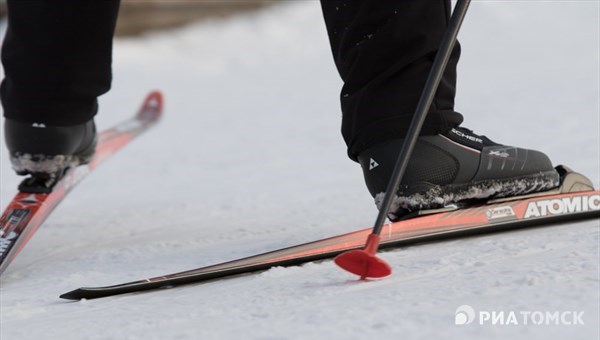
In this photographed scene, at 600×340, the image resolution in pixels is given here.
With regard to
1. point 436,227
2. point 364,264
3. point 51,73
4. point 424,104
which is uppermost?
point 424,104

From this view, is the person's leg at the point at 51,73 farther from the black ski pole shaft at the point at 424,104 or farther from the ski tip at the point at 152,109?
the ski tip at the point at 152,109

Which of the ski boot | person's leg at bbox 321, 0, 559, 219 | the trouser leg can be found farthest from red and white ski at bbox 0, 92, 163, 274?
person's leg at bbox 321, 0, 559, 219

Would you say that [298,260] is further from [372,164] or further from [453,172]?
[453,172]

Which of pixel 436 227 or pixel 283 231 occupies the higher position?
pixel 436 227

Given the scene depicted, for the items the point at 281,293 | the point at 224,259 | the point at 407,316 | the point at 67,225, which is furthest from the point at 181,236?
the point at 407,316

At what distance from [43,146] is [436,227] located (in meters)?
0.84

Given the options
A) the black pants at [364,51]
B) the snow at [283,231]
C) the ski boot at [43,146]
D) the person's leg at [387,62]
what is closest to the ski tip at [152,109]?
the snow at [283,231]

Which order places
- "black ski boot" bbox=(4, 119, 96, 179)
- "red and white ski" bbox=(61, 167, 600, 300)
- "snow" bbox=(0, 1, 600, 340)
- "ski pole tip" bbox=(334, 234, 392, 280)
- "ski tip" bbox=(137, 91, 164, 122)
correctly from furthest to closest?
"ski tip" bbox=(137, 91, 164, 122) → "black ski boot" bbox=(4, 119, 96, 179) → "red and white ski" bbox=(61, 167, 600, 300) → "ski pole tip" bbox=(334, 234, 392, 280) → "snow" bbox=(0, 1, 600, 340)

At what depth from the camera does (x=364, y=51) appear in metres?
1.25

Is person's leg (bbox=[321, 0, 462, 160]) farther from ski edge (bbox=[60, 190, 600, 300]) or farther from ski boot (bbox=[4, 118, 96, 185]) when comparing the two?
ski boot (bbox=[4, 118, 96, 185])

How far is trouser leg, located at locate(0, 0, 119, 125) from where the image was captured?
4.93 feet

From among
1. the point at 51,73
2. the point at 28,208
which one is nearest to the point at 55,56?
the point at 51,73

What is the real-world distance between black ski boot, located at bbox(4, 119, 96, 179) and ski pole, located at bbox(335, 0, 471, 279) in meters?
0.81

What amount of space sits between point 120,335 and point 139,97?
4370 millimetres
